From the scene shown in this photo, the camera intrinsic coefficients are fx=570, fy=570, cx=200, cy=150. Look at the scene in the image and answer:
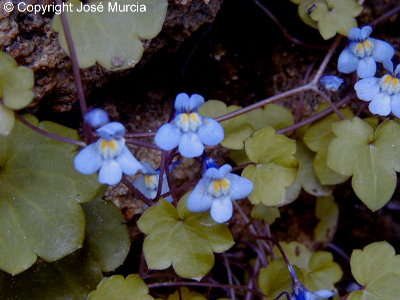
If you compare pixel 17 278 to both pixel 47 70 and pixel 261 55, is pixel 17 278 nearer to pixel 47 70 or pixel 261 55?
pixel 47 70

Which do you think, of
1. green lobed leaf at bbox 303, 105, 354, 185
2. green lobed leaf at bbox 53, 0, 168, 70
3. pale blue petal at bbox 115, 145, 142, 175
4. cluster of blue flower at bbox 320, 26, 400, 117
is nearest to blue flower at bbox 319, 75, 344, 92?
cluster of blue flower at bbox 320, 26, 400, 117

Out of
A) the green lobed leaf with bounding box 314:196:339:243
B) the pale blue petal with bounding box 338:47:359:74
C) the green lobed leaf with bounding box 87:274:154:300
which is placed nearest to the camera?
the green lobed leaf with bounding box 87:274:154:300

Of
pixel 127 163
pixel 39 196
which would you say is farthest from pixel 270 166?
pixel 39 196

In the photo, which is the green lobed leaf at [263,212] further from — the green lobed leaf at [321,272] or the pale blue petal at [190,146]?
the pale blue petal at [190,146]

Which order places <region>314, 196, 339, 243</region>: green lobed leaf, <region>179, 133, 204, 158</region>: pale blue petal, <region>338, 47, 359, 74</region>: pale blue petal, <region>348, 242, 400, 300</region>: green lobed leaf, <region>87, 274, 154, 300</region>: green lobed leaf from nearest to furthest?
<region>179, 133, 204, 158</region>: pale blue petal → <region>87, 274, 154, 300</region>: green lobed leaf → <region>348, 242, 400, 300</region>: green lobed leaf → <region>338, 47, 359, 74</region>: pale blue petal → <region>314, 196, 339, 243</region>: green lobed leaf

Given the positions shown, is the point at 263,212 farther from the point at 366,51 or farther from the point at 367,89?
the point at 366,51

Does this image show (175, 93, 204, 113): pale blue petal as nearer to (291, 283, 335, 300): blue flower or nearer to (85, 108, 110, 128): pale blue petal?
(85, 108, 110, 128): pale blue petal

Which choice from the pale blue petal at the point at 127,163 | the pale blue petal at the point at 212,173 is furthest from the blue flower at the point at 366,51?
the pale blue petal at the point at 127,163
